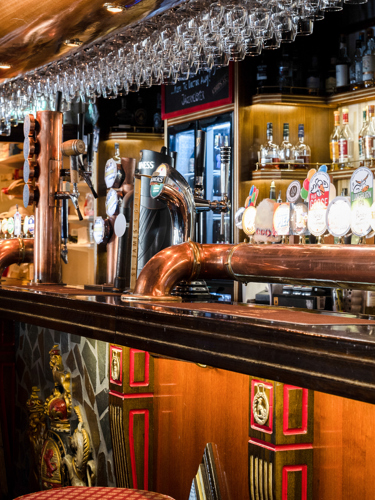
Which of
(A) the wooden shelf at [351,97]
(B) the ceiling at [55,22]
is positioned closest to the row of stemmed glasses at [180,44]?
(B) the ceiling at [55,22]

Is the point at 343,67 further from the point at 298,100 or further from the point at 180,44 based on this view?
the point at 180,44

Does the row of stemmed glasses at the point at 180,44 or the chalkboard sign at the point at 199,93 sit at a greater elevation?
the chalkboard sign at the point at 199,93

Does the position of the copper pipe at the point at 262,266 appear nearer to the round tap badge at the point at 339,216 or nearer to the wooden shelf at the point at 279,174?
the round tap badge at the point at 339,216

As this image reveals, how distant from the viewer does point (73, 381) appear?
2305mm

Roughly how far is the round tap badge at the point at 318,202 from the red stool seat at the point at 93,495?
31.9 inches

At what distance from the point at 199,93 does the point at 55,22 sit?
230 centimetres

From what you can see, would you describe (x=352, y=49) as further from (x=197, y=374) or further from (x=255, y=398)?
(x=255, y=398)

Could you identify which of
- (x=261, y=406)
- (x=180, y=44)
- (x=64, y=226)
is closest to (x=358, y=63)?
(x=180, y=44)

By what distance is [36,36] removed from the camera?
9.27 feet

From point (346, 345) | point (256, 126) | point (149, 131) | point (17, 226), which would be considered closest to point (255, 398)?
point (346, 345)

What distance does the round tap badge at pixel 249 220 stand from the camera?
2168 mm

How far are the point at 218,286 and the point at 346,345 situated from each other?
3534 millimetres

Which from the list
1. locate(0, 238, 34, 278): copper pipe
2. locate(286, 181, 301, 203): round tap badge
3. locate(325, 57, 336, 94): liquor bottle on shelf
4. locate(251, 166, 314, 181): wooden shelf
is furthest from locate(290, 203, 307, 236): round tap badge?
locate(325, 57, 336, 94): liquor bottle on shelf

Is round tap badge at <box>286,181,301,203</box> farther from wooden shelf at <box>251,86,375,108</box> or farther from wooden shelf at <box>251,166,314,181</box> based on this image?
wooden shelf at <box>251,86,375,108</box>
